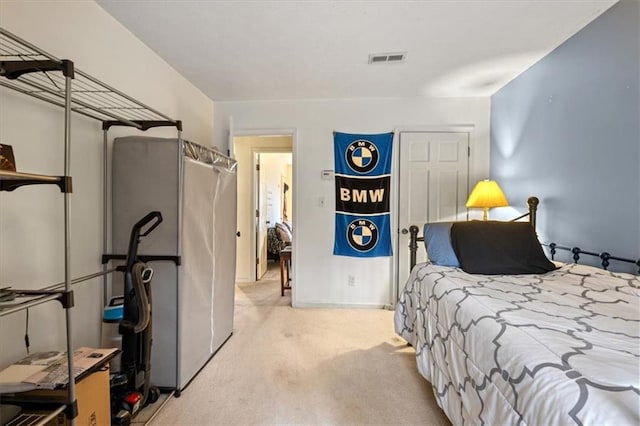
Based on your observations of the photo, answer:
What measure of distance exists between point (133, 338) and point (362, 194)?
2.47 m

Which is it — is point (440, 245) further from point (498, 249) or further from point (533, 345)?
point (533, 345)

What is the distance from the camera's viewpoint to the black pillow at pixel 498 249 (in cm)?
196

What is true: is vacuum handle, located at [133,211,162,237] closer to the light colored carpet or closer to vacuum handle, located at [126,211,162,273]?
vacuum handle, located at [126,211,162,273]

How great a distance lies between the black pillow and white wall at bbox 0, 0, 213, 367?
2327 millimetres

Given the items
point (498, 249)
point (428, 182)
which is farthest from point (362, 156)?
point (498, 249)

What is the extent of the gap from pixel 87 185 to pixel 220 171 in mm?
846

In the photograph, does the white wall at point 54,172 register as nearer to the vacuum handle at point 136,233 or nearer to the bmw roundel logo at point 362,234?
the vacuum handle at point 136,233

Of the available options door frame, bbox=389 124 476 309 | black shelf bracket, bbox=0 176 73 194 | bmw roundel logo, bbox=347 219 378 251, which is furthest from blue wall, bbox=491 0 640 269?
black shelf bracket, bbox=0 176 73 194

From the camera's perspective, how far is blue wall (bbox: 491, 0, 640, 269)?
172 cm

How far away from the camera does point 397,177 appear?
3412mm

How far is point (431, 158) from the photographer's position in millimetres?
3396

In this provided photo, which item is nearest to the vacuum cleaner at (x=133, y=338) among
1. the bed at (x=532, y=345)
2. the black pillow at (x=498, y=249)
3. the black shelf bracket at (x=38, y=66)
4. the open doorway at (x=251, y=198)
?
the black shelf bracket at (x=38, y=66)

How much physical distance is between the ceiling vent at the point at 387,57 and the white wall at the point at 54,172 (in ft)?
5.88

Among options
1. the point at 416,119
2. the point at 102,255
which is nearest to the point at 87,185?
the point at 102,255
